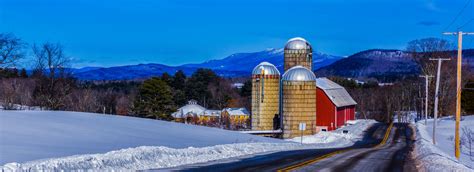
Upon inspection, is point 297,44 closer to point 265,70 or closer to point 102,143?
point 265,70

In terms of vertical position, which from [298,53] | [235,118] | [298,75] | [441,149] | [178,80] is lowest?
[441,149]

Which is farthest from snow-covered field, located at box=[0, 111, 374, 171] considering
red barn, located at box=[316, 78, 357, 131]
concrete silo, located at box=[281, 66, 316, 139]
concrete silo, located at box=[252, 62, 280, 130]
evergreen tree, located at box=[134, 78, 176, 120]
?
evergreen tree, located at box=[134, 78, 176, 120]

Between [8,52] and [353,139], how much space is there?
31078 millimetres

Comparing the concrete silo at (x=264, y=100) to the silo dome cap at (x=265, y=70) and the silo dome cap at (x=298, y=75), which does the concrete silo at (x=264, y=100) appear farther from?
the silo dome cap at (x=298, y=75)

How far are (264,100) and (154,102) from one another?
18.7 m

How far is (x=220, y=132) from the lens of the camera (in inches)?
1628

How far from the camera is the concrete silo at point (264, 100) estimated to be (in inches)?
2635

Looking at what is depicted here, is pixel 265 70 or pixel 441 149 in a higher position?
pixel 265 70

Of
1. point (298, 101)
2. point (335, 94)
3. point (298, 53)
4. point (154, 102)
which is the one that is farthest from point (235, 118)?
point (298, 101)

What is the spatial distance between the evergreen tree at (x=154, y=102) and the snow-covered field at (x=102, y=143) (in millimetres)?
37878

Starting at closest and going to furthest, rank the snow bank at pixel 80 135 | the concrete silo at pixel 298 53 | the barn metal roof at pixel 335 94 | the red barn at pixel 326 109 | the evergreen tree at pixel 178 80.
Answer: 1. the snow bank at pixel 80 135
2. the red barn at pixel 326 109
3. the barn metal roof at pixel 335 94
4. the concrete silo at pixel 298 53
5. the evergreen tree at pixel 178 80

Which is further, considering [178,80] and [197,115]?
[178,80]

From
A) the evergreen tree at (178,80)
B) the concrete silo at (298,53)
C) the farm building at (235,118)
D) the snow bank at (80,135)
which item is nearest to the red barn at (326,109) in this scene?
the concrete silo at (298,53)

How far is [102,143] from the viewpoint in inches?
1008
